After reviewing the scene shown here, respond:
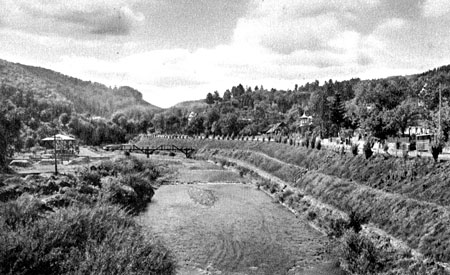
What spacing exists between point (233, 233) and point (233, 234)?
0.92 feet

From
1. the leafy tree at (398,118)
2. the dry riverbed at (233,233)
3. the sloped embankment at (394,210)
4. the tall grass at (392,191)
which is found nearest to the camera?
the sloped embankment at (394,210)

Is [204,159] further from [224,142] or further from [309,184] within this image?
[309,184]

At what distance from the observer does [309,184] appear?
42656 millimetres

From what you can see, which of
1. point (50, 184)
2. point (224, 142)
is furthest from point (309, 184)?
point (224, 142)

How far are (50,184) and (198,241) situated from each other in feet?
43.0

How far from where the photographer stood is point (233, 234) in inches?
1180

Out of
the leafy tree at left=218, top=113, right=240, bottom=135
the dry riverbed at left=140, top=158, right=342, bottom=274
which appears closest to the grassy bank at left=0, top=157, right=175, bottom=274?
the dry riverbed at left=140, top=158, right=342, bottom=274

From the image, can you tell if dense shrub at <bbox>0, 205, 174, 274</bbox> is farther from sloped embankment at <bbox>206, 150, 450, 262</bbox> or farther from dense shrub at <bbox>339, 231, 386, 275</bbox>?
sloped embankment at <bbox>206, 150, 450, 262</bbox>

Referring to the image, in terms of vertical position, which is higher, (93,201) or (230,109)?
(230,109)

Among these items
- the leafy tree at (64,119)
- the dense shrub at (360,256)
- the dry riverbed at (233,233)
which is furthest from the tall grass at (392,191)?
the leafy tree at (64,119)

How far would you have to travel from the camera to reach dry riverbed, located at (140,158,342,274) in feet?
77.7

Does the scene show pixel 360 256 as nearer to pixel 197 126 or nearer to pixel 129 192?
pixel 129 192

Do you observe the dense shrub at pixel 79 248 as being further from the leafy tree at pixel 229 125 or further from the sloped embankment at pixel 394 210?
the leafy tree at pixel 229 125

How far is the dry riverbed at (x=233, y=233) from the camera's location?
2367 cm
